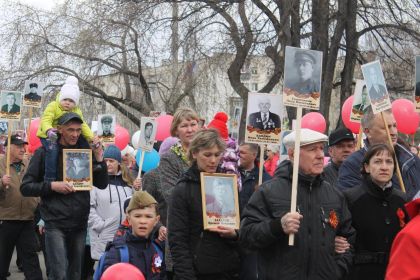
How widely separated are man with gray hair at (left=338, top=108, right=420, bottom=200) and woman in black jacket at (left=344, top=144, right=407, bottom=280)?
320 millimetres

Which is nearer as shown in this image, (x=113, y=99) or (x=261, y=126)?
(x=261, y=126)

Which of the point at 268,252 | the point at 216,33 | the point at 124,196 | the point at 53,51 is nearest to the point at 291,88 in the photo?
the point at 268,252

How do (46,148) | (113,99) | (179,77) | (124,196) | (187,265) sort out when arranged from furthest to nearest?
(113,99) → (179,77) → (124,196) → (46,148) → (187,265)

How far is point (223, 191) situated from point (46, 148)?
2.39 meters

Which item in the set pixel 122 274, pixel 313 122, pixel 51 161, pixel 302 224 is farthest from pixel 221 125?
pixel 313 122

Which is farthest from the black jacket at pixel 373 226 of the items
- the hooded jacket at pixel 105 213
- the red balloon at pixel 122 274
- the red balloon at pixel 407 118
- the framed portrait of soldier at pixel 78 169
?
the red balloon at pixel 407 118

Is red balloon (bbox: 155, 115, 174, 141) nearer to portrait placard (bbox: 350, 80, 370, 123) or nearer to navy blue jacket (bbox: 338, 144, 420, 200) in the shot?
portrait placard (bbox: 350, 80, 370, 123)

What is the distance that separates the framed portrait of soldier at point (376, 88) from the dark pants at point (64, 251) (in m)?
2.97

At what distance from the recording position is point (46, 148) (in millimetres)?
6449

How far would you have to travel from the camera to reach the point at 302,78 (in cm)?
479

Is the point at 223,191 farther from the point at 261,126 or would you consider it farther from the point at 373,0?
the point at 373,0

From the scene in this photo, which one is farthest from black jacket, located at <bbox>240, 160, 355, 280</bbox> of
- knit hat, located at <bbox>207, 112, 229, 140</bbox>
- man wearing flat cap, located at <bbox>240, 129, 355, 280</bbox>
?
knit hat, located at <bbox>207, 112, 229, 140</bbox>

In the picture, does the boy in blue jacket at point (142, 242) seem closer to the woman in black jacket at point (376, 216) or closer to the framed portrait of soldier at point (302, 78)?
the framed portrait of soldier at point (302, 78)

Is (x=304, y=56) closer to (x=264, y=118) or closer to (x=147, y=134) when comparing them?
(x=264, y=118)
